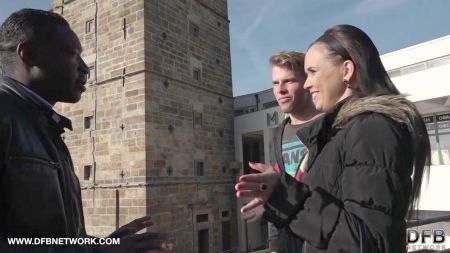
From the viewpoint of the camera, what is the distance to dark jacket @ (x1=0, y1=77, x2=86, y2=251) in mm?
1261

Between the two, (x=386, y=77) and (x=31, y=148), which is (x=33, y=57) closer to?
(x=31, y=148)

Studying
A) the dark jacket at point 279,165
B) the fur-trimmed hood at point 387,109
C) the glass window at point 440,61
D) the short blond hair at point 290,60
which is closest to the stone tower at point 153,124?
the glass window at point 440,61

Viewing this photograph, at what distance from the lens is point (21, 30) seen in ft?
5.09

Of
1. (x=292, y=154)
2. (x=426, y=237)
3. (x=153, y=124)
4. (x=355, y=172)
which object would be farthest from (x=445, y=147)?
(x=355, y=172)

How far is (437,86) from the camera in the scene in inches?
Answer: 378

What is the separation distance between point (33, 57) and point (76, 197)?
66 centimetres

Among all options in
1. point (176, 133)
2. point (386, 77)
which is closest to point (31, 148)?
point (386, 77)

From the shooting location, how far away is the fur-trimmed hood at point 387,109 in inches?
48.4

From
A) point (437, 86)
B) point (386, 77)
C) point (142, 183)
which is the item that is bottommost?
point (142, 183)

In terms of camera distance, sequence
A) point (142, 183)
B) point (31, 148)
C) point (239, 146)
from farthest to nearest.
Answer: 1. point (239, 146)
2. point (142, 183)
3. point (31, 148)

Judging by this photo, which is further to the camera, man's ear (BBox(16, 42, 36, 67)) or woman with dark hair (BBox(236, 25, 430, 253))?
man's ear (BBox(16, 42, 36, 67))

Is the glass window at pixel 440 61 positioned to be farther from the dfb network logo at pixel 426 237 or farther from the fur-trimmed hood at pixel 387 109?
the fur-trimmed hood at pixel 387 109

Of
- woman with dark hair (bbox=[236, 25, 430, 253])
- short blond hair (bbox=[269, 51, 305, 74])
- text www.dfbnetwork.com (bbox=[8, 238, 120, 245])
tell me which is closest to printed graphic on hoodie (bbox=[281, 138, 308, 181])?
short blond hair (bbox=[269, 51, 305, 74])

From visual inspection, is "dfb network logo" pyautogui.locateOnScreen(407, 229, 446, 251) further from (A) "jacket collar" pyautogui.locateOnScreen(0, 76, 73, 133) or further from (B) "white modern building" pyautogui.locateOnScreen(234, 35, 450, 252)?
(A) "jacket collar" pyautogui.locateOnScreen(0, 76, 73, 133)
